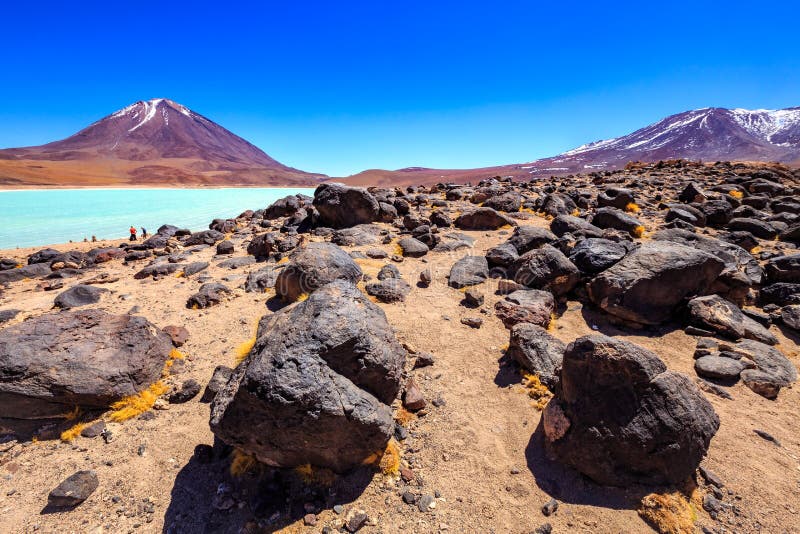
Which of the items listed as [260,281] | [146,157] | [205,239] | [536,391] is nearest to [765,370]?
[536,391]

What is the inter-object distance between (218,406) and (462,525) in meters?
2.60

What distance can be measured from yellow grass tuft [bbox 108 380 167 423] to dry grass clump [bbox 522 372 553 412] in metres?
5.15

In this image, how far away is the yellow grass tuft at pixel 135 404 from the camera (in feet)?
14.5

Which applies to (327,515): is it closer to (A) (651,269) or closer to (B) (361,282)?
(B) (361,282)

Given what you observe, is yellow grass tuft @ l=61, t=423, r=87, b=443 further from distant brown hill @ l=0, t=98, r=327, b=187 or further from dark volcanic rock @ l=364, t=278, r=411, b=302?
distant brown hill @ l=0, t=98, r=327, b=187

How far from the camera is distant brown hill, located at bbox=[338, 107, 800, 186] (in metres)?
72.4

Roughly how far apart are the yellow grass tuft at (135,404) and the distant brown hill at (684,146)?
5997 cm

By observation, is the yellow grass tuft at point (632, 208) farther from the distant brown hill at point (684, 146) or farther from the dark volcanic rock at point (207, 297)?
the distant brown hill at point (684, 146)

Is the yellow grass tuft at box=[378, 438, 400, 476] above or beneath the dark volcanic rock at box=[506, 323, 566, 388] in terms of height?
beneath

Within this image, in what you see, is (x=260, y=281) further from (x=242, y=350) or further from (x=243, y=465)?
(x=243, y=465)

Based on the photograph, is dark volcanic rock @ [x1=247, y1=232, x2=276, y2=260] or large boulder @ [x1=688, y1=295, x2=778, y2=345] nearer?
large boulder @ [x1=688, y1=295, x2=778, y2=345]

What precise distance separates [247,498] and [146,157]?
147026mm

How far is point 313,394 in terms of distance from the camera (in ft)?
10.2

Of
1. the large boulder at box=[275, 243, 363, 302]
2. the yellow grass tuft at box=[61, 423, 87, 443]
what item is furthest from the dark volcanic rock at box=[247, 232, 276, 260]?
the yellow grass tuft at box=[61, 423, 87, 443]
